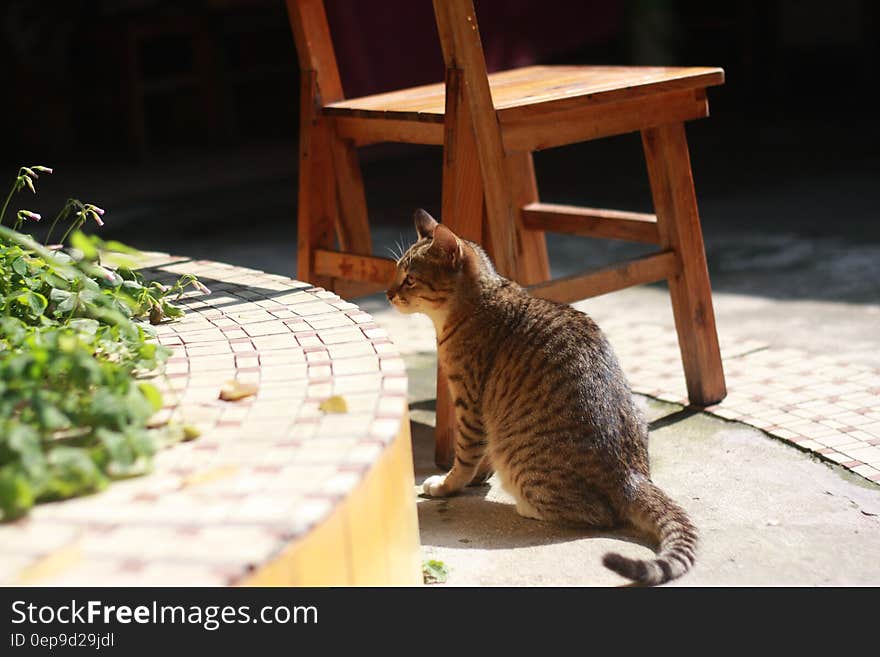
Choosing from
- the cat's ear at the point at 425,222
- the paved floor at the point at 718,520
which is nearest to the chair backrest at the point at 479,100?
the cat's ear at the point at 425,222

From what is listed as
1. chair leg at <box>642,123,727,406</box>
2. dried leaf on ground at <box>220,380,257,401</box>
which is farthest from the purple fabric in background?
dried leaf on ground at <box>220,380,257,401</box>

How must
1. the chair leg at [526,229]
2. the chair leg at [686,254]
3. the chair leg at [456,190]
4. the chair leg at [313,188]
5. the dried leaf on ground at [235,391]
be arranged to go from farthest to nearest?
the chair leg at [526,229]
the chair leg at [313,188]
the chair leg at [686,254]
the chair leg at [456,190]
the dried leaf on ground at [235,391]

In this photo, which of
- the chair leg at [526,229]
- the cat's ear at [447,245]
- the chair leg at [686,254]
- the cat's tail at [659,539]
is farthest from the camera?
the chair leg at [526,229]

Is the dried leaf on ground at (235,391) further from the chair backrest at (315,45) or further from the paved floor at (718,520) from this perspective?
the chair backrest at (315,45)

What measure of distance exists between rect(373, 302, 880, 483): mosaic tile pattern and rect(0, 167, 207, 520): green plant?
1961mm

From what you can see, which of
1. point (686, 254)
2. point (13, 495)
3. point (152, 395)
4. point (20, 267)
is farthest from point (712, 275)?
point (13, 495)

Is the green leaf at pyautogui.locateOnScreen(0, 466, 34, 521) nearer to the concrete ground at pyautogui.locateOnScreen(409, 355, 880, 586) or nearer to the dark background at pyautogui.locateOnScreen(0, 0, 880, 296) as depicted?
the concrete ground at pyautogui.locateOnScreen(409, 355, 880, 586)

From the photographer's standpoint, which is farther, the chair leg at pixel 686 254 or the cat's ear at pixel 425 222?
the chair leg at pixel 686 254

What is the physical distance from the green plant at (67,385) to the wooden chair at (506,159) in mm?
1059

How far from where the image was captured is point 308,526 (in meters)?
1.62

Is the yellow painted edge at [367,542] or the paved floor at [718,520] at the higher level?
the yellow painted edge at [367,542]

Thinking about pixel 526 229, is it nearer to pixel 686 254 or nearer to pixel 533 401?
pixel 686 254

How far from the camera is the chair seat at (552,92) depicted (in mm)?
3180

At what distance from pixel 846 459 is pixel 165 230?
4773 millimetres
